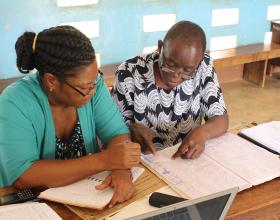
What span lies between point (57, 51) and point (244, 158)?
32.5 inches

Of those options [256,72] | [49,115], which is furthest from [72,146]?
[256,72]

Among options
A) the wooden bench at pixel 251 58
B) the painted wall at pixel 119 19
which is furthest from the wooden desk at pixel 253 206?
the wooden bench at pixel 251 58

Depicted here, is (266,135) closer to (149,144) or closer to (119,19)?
(149,144)

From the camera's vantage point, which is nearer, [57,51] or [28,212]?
[28,212]

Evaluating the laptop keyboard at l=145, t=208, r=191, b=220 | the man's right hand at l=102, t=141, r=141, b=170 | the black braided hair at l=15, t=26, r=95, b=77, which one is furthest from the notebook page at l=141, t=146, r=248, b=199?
the black braided hair at l=15, t=26, r=95, b=77

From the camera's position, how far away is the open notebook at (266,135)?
5.35ft

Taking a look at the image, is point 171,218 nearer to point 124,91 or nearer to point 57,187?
point 57,187

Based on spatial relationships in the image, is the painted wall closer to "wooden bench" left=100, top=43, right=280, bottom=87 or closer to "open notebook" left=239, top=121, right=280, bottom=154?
"wooden bench" left=100, top=43, right=280, bottom=87

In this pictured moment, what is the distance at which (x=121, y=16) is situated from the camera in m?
3.75

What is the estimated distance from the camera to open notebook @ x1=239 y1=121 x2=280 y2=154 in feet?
5.35

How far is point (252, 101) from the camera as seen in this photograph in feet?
14.4

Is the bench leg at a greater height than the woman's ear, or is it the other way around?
the woman's ear

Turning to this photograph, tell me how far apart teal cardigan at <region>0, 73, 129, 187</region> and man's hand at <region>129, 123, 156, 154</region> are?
8 cm

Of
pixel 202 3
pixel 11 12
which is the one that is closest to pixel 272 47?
pixel 202 3
